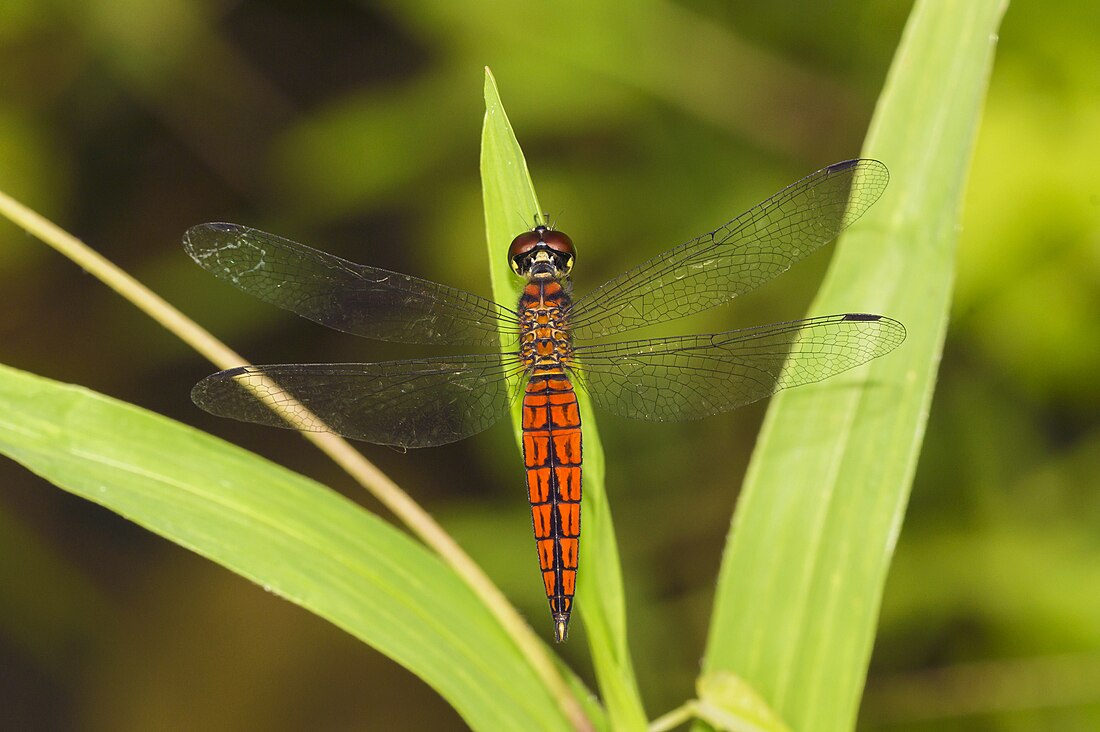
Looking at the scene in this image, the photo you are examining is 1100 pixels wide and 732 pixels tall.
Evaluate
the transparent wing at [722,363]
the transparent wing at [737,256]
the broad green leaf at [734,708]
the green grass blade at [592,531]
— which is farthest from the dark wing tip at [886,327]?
the broad green leaf at [734,708]

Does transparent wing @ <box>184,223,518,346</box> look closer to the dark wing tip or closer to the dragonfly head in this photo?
the dragonfly head

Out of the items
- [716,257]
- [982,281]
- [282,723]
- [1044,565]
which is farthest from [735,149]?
[282,723]

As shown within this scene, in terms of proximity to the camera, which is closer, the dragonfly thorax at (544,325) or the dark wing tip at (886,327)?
the dark wing tip at (886,327)

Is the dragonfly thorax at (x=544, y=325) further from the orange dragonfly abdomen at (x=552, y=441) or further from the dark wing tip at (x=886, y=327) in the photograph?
the dark wing tip at (x=886, y=327)

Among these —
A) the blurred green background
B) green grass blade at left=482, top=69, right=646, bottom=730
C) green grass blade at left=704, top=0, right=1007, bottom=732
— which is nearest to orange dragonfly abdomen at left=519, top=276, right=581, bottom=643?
green grass blade at left=482, top=69, right=646, bottom=730

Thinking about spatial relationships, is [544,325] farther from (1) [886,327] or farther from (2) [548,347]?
(1) [886,327]

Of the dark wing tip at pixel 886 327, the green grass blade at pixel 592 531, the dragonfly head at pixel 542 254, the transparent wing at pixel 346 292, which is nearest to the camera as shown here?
the green grass blade at pixel 592 531

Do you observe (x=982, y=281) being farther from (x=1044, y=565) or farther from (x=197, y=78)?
(x=197, y=78)

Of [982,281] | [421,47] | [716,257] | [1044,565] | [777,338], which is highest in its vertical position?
[421,47]
